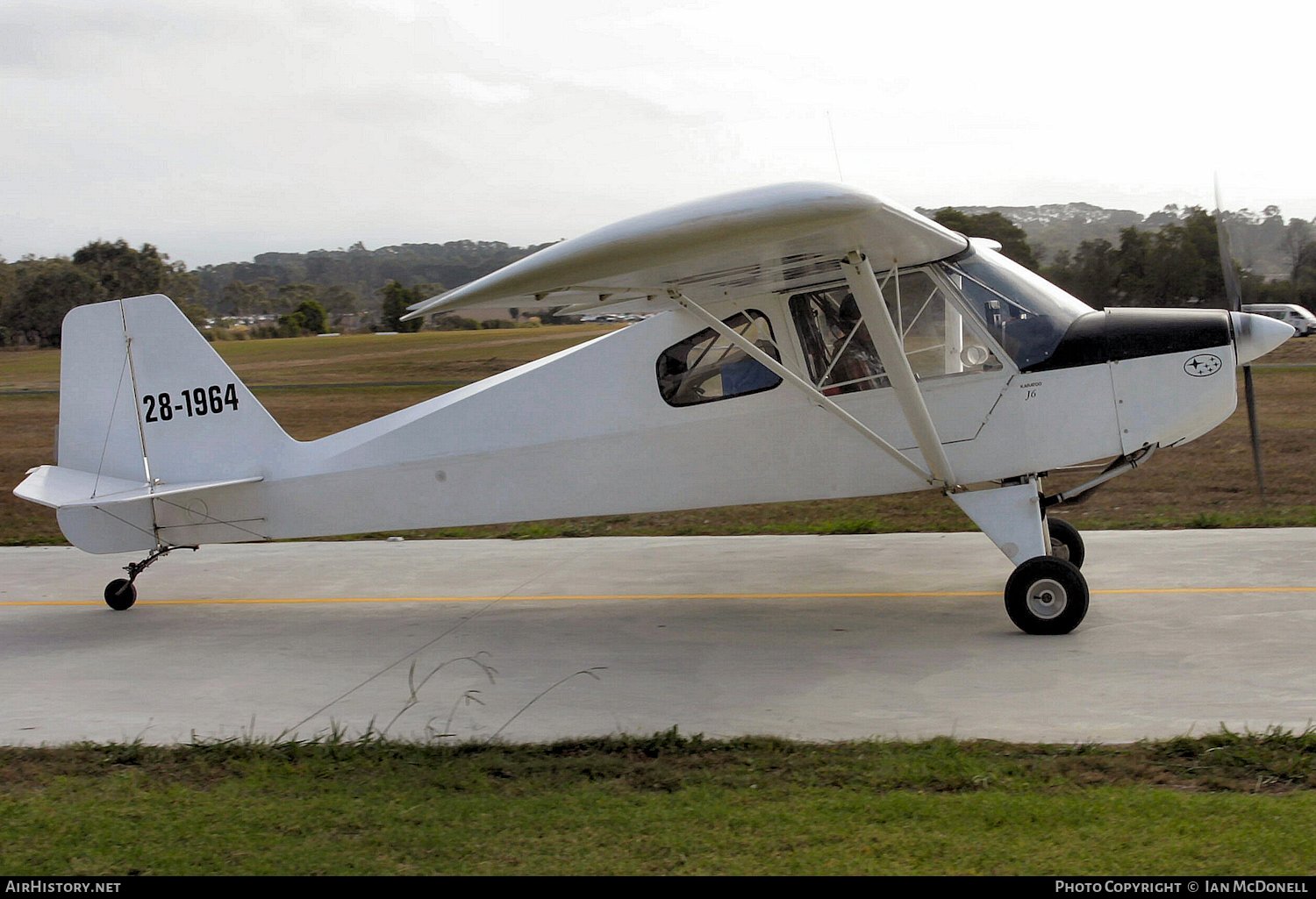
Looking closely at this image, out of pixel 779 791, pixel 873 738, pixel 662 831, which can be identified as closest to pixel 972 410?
pixel 873 738

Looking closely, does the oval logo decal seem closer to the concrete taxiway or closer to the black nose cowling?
the black nose cowling

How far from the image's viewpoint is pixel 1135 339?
7.05 metres

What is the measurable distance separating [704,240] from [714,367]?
207 centimetres

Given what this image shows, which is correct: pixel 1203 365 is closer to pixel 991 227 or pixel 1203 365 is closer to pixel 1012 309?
pixel 1012 309

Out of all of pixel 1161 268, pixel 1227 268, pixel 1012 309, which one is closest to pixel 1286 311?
pixel 1161 268

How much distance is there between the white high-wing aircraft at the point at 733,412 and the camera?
697 centimetres

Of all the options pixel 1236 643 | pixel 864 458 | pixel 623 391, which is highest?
pixel 623 391

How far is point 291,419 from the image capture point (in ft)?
73.8

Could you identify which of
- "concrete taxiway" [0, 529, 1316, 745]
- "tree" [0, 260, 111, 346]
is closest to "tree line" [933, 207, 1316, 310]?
"concrete taxiway" [0, 529, 1316, 745]

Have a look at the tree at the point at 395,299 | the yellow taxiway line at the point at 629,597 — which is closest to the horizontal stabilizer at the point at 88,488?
the yellow taxiway line at the point at 629,597

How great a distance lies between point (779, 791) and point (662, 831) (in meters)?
0.62

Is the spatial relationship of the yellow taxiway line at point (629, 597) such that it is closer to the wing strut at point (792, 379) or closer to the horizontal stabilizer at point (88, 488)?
the wing strut at point (792, 379)

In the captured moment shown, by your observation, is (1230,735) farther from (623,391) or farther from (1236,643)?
(623,391)

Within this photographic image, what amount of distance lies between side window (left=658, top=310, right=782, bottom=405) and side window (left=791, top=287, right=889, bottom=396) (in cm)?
24
